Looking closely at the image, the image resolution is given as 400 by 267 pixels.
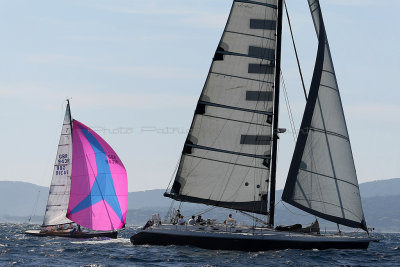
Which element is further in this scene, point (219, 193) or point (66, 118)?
point (66, 118)

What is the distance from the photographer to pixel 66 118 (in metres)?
66.1

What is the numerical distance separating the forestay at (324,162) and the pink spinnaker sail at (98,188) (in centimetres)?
2316

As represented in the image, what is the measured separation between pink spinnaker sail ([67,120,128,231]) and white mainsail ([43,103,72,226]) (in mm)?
3958

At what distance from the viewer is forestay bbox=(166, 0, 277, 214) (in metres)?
41.8

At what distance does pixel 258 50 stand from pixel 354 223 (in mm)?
10577

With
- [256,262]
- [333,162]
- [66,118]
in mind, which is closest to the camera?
[256,262]

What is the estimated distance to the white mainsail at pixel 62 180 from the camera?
65.8 metres

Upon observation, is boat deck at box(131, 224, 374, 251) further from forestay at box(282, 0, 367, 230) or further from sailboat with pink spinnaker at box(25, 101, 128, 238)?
sailboat with pink spinnaker at box(25, 101, 128, 238)

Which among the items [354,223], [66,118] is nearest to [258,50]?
[354,223]

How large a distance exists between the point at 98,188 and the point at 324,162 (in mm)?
25128

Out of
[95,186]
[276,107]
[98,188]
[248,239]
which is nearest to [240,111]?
[276,107]

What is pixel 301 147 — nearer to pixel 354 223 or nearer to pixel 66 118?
pixel 354 223

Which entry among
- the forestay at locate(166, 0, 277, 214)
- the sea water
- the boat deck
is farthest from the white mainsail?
the forestay at locate(166, 0, 277, 214)

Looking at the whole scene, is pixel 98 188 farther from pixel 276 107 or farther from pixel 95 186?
pixel 276 107
